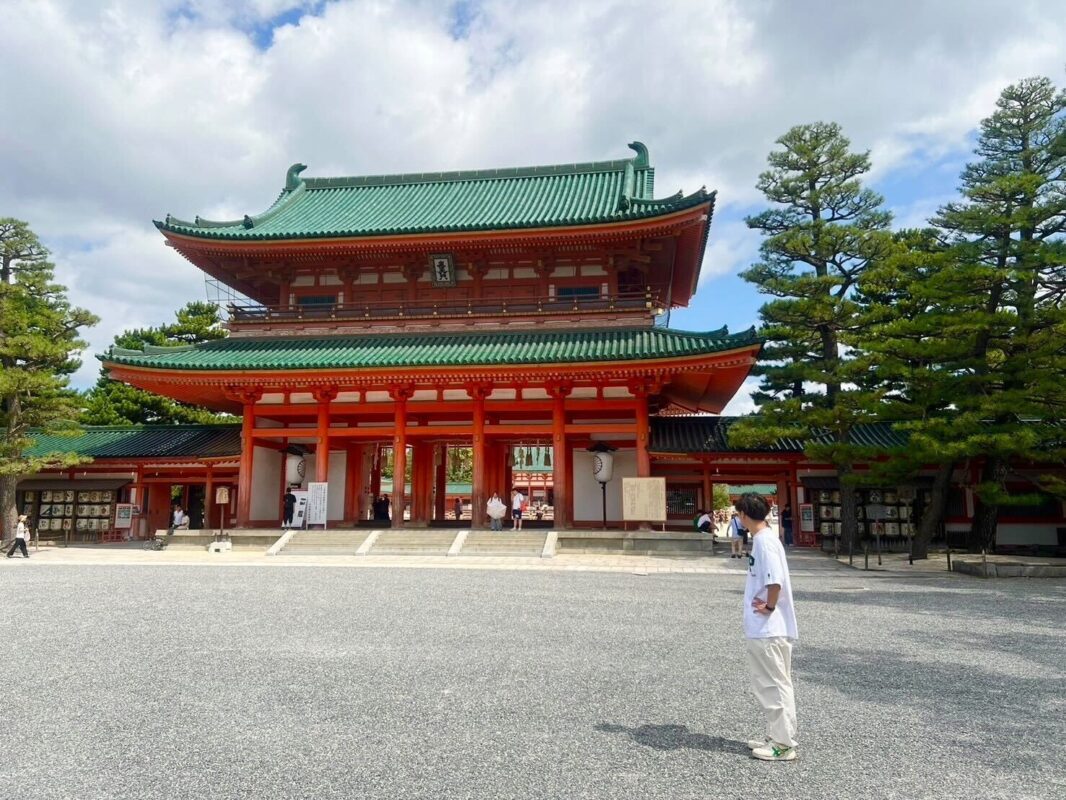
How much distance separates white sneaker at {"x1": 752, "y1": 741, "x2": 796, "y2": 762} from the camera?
4602 millimetres

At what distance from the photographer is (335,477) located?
25375 millimetres

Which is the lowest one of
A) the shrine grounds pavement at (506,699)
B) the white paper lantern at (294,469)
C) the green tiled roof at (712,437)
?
the shrine grounds pavement at (506,699)

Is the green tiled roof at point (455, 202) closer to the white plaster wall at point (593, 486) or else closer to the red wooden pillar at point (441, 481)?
the white plaster wall at point (593, 486)

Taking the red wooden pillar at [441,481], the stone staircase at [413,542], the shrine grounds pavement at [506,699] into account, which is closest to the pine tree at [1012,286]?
the shrine grounds pavement at [506,699]

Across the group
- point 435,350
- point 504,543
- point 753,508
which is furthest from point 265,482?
point 753,508

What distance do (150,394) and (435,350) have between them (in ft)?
Answer: 66.5

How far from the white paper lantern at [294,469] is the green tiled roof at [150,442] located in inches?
73.1

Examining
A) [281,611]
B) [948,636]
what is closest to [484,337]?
[281,611]

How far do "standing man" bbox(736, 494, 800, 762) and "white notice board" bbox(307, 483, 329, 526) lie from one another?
60.2 feet

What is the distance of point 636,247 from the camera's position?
2256 centimetres

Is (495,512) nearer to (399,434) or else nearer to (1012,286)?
(399,434)

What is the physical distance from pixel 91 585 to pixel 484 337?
13.0 m

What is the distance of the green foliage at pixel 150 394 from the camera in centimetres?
3347

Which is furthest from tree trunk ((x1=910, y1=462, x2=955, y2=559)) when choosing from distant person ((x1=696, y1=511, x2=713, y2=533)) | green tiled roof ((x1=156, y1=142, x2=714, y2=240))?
green tiled roof ((x1=156, y1=142, x2=714, y2=240))
